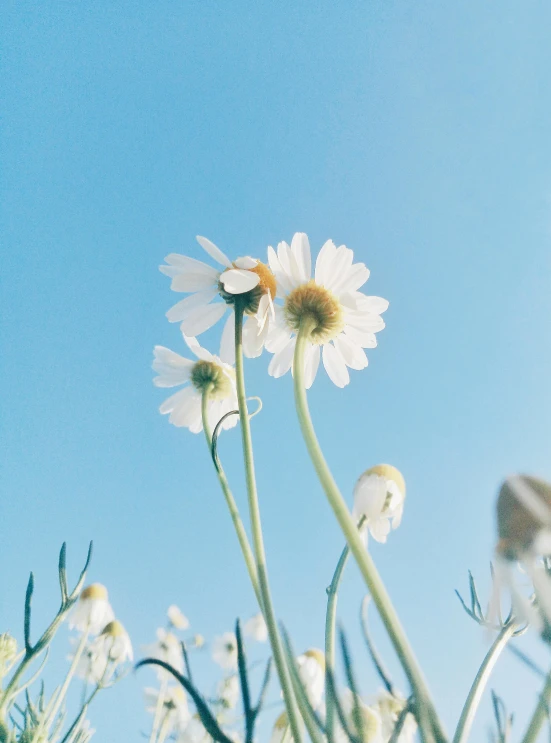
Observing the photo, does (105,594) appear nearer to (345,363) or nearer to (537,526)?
(345,363)

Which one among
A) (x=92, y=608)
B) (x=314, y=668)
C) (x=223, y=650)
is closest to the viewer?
(x=314, y=668)

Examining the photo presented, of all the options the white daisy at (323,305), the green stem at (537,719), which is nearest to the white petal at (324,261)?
the white daisy at (323,305)

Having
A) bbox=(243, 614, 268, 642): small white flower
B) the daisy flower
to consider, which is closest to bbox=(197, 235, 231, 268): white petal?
the daisy flower

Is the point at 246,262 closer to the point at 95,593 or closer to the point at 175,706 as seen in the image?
the point at 95,593

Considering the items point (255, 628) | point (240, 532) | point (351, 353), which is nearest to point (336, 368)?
point (351, 353)

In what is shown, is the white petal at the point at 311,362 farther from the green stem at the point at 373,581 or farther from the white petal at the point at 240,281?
the green stem at the point at 373,581

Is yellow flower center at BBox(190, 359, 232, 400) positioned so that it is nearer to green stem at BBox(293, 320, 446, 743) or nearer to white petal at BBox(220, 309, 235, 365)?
white petal at BBox(220, 309, 235, 365)
